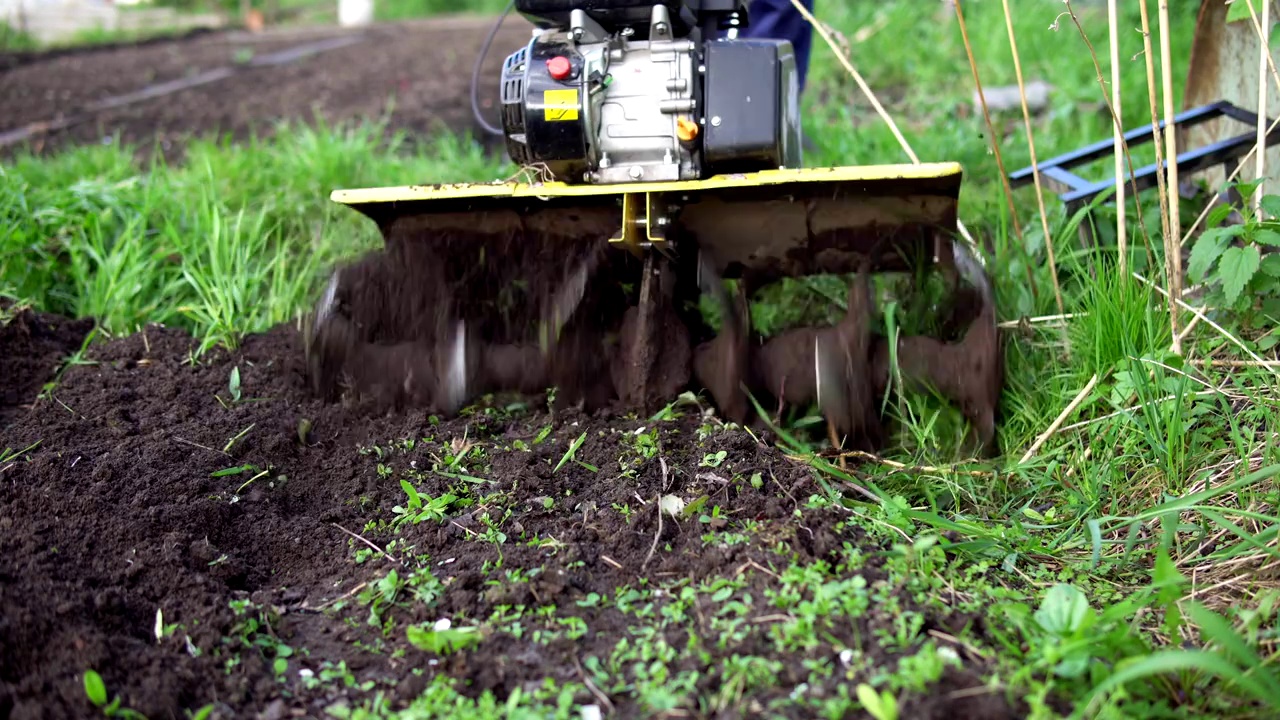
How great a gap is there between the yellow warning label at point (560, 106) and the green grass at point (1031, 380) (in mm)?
976

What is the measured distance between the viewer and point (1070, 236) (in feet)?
10.9

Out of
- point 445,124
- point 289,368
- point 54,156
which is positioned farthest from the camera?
point 445,124

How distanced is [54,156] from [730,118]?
3.95 meters

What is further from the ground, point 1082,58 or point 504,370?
point 1082,58

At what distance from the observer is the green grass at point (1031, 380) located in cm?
180

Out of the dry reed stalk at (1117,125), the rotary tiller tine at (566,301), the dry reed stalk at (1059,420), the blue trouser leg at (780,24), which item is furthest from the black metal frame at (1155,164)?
the rotary tiller tine at (566,301)

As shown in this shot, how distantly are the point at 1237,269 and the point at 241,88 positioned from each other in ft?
20.4

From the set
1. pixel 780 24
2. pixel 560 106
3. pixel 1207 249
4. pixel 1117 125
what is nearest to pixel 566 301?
pixel 560 106

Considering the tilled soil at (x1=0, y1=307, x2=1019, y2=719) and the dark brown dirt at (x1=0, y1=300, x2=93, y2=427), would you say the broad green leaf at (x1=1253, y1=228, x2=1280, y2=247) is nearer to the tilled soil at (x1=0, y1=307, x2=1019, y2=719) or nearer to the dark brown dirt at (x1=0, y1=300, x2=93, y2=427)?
the tilled soil at (x1=0, y1=307, x2=1019, y2=719)

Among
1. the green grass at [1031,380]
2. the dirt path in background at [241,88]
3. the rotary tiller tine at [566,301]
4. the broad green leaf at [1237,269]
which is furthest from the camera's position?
the dirt path in background at [241,88]

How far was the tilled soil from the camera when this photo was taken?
5.90ft

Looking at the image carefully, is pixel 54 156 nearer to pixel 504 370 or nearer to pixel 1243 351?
pixel 504 370

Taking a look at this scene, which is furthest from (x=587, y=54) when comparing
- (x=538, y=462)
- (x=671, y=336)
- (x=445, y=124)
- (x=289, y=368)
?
(x=445, y=124)

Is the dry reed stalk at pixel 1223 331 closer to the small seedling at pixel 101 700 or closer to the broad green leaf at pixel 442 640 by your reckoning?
the broad green leaf at pixel 442 640
